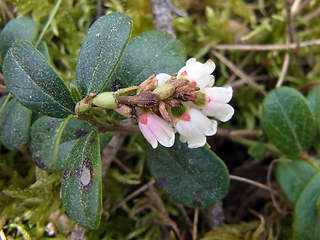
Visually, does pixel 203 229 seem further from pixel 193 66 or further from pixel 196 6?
pixel 196 6

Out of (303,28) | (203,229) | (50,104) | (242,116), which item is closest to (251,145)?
(242,116)

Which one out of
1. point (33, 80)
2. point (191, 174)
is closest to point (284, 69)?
point (191, 174)

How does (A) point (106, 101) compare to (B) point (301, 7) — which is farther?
(B) point (301, 7)

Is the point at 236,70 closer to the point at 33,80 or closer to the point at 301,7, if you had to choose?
the point at 301,7

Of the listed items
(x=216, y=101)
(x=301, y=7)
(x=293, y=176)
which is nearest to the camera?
(x=216, y=101)

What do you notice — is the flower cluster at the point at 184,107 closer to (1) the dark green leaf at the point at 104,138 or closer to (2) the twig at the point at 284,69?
(1) the dark green leaf at the point at 104,138

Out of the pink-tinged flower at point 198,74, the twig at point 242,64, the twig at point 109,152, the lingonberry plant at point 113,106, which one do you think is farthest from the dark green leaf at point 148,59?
the twig at point 242,64
